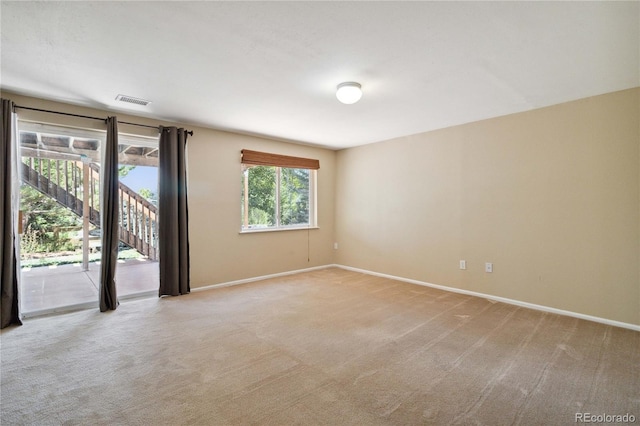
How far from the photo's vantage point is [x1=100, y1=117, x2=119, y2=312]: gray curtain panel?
3.55m

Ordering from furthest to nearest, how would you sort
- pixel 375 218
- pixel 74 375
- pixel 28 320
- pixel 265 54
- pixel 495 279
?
pixel 375 218 < pixel 495 279 < pixel 28 320 < pixel 265 54 < pixel 74 375

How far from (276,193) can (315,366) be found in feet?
11.8

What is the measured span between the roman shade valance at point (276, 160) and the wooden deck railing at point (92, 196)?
62.6 inches

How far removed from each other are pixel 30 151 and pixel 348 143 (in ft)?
14.5

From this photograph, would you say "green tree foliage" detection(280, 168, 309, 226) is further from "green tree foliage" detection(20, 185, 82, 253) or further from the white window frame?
"green tree foliage" detection(20, 185, 82, 253)

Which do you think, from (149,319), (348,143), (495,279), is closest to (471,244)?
(495,279)

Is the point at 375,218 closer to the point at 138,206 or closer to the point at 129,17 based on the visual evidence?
the point at 138,206

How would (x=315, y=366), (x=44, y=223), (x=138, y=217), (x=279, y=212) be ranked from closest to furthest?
(x=315, y=366) < (x=44, y=223) < (x=138, y=217) < (x=279, y=212)

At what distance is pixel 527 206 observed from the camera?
364 cm

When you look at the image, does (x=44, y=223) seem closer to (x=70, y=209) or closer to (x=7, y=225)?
(x=70, y=209)

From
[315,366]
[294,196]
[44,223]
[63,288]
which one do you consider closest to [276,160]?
[294,196]

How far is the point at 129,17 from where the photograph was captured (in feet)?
6.16

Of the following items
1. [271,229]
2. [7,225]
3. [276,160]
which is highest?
[276,160]
